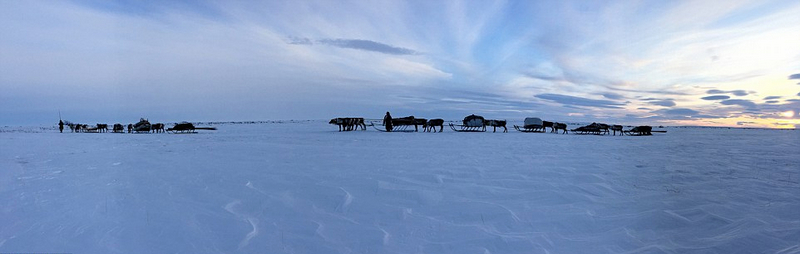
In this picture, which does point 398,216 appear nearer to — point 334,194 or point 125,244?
point 334,194

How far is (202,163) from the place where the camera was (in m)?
8.45

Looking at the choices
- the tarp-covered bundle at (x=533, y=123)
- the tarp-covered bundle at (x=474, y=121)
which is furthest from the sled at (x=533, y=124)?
the tarp-covered bundle at (x=474, y=121)

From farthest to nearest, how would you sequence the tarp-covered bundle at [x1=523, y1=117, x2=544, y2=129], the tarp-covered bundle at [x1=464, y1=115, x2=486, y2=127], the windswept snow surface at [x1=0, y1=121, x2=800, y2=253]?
the tarp-covered bundle at [x1=523, y1=117, x2=544, y2=129], the tarp-covered bundle at [x1=464, y1=115, x2=486, y2=127], the windswept snow surface at [x1=0, y1=121, x2=800, y2=253]

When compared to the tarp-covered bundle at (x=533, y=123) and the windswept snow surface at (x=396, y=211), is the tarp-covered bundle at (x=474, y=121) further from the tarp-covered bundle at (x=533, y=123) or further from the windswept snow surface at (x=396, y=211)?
the windswept snow surface at (x=396, y=211)

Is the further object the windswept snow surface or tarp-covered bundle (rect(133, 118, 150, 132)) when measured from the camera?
tarp-covered bundle (rect(133, 118, 150, 132))

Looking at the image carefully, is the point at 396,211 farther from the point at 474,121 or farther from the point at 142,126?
the point at 142,126

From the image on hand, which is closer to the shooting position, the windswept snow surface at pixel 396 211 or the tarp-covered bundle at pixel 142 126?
the windswept snow surface at pixel 396 211

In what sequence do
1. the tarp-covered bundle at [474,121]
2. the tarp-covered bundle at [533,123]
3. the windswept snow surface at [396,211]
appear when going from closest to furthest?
the windswept snow surface at [396,211]
the tarp-covered bundle at [474,121]
the tarp-covered bundle at [533,123]

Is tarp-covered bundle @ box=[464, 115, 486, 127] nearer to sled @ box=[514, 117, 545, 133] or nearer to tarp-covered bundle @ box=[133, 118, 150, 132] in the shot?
sled @ box=[514, 117, 545, 133]

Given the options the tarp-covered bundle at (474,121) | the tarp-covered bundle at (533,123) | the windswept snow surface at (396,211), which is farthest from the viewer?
the tarp-covered bundle at (533,123)

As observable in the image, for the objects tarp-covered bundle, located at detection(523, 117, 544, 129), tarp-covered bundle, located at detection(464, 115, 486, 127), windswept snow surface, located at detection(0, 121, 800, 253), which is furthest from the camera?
tarp-covered bundle, located at detection(523, 117, 544, 129)

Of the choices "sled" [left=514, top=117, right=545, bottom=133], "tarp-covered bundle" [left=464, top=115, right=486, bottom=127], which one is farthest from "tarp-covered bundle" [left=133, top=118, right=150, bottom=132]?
"sled" [left=514, top=117, right=545, bottom=133]

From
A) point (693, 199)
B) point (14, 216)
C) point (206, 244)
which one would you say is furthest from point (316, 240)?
point (693, 199)

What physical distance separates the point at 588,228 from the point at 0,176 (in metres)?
10.3
